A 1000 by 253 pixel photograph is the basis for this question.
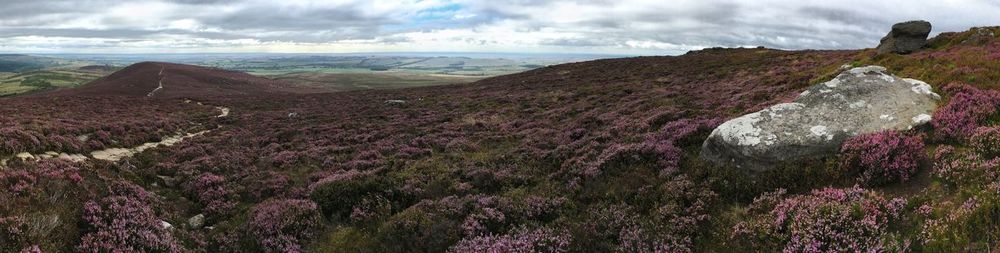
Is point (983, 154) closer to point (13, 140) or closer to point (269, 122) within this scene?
point (13, 140)

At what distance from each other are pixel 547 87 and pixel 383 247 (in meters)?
39.1

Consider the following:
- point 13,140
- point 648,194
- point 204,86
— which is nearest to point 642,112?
point 648,194

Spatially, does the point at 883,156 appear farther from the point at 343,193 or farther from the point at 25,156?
the point at 25,156

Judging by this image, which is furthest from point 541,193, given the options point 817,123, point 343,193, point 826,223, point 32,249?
point 32,249

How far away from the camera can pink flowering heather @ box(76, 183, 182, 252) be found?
9531mm

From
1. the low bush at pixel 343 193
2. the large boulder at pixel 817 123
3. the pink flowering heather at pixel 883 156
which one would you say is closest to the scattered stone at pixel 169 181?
the low bush at pixel 343 193

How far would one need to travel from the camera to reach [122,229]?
1026 cm

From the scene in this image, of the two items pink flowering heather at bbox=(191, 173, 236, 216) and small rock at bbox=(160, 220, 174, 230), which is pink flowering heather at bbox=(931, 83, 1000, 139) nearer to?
small rock at bbox=(160, 220, 174, 230)

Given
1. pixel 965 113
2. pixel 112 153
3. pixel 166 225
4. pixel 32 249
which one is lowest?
pixel 112 153

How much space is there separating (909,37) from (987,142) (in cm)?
3216

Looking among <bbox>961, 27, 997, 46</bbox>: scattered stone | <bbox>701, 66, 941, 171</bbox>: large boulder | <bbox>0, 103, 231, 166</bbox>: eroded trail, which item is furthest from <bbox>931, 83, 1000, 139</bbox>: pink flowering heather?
<bbox>0, 103, 231, 166</bbox>: eroded trail

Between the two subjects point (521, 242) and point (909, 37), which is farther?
point (909, 37)

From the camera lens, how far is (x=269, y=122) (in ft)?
116

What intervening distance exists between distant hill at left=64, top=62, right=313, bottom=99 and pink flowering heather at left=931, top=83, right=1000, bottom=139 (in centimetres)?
6281
